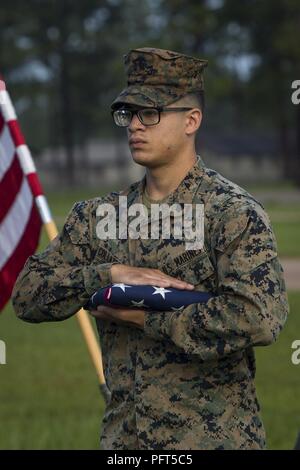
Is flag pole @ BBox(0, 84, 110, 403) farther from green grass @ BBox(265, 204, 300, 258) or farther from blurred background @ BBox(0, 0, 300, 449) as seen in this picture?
blurred background @ BBox(0, 0, 300, 449)

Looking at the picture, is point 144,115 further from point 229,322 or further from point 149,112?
point 229,322

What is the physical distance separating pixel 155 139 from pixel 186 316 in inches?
22.9

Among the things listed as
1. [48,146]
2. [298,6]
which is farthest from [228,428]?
[48,146]

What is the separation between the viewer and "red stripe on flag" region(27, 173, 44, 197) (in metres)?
5.77

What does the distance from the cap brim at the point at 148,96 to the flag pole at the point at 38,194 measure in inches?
59.4

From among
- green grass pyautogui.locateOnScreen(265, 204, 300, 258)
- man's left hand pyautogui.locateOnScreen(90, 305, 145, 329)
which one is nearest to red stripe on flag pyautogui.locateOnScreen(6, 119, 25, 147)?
man's left hand pyautogui.locateOnScreen(90, 305, 145, 329)

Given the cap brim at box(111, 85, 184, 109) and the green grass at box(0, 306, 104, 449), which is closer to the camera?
the cap brim at box(111, 85, 184, 109)

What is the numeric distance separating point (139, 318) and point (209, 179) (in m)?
0.52

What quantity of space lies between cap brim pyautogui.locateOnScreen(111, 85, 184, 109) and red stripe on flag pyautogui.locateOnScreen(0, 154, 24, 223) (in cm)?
229

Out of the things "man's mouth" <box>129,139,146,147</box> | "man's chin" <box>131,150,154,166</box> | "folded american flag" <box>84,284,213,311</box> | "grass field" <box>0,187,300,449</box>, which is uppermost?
"man's mouth" <box>129,139,146,147</box>

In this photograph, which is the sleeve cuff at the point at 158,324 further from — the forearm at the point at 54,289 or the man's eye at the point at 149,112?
the man's eye at the point at 149,112

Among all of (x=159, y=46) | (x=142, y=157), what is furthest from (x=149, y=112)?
(x=159, y=46)
